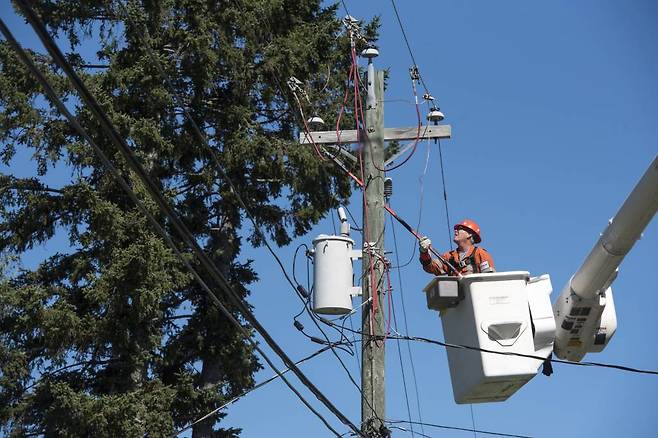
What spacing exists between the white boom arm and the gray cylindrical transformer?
2145mm

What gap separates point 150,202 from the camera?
1694cm

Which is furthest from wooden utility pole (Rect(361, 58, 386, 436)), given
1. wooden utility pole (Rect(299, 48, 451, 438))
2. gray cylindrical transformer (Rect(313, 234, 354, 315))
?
gray cylindrical transformer (Rect(313, 234, 354, 315))

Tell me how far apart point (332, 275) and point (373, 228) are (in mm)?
847

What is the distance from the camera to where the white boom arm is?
7.29 m

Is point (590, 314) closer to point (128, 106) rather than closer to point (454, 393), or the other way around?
point (454, 393)

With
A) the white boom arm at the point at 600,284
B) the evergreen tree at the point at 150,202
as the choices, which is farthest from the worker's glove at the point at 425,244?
the evergreen tree at the point at 150,202

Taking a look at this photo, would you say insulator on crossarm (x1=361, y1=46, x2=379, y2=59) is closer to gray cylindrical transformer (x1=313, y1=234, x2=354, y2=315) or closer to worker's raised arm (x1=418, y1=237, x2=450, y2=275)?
gray cylindrical transformer (x1=313, y1=234, x2=354, y2=315)

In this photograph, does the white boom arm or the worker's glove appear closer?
the white boom arm

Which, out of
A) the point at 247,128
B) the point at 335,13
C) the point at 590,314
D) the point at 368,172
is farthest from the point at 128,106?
the point at 590,314

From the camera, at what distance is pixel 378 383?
1013cm

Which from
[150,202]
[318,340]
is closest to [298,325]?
[318,340]

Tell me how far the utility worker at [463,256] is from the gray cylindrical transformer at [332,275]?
2.51ft

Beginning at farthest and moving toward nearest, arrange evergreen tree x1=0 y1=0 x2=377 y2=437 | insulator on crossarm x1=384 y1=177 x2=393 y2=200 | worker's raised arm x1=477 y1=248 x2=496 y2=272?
evergreen tree x1=0 y1=0 x2=377 y2=437 < insulator on crossarm x1=384 y1=177 x2=393 y2=200 < worker's raised arm x1=477 y1=248 x2=496 y2=272

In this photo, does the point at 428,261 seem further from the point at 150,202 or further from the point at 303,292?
the point at 150,202
